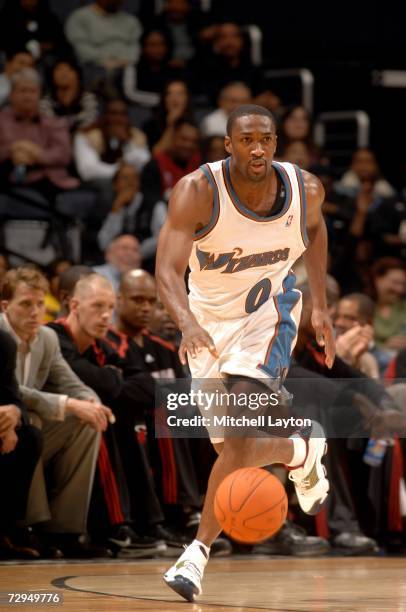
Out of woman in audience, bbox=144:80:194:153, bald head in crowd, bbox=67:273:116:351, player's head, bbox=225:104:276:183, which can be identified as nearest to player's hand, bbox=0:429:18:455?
bald head in crowd, bbox=67:273:116:351

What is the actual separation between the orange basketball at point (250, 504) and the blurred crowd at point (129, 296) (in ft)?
5.78

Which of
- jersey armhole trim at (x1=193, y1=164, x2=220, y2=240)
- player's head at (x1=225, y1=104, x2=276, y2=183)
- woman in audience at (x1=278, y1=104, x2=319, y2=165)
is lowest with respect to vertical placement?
jersey armhole trim at (x1=193, y1=164, x2=220, y2=240)

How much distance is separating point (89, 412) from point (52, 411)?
0.69ft

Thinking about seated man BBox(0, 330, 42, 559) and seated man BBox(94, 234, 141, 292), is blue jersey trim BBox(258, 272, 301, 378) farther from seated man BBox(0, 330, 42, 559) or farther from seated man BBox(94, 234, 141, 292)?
seated man BBox(94, 234, 141, 292)

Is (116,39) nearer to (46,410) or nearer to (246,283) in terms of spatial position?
(46,410)

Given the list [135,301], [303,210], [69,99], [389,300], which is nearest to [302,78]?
[69,99]

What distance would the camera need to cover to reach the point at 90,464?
6539 mm

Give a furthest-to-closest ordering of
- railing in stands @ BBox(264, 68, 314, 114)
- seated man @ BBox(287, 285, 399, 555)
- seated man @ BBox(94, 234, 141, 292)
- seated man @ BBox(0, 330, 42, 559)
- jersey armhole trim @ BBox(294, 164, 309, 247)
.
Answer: railing in stands @ BBox(264, 68, 314, 114)
seated man @ BBox(94, 234, 141, 292)
seated man @ BBox(287, 285, 399, 555)
seated man @ BBox(0, 330, 42, 559)
jersey armhole trim @ BBox(294, 164, 309, 247)

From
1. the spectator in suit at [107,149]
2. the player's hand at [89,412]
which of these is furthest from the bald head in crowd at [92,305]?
the spectator in suit at [107,149]

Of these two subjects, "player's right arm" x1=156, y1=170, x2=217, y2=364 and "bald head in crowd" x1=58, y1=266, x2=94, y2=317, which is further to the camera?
"bald head in crowd" x1=58, y1=266, x2=94, y2=317

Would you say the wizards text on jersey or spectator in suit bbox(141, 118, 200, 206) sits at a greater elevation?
spectator in suit bbox(141, 118, 200, 206)

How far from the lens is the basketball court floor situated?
173 inches

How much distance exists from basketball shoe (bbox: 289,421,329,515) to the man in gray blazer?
1685 mm

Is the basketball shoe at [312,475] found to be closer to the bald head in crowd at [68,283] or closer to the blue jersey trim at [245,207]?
the blue jersey trim at [245,207]
